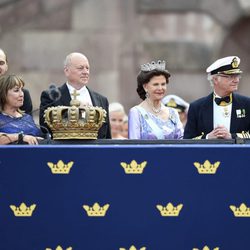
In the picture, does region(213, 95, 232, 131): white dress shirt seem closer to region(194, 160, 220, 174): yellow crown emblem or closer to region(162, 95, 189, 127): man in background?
region(194, 160, 220, 174): yellow crown emblem

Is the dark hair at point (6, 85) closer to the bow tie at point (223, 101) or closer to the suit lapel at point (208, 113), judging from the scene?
the suit lapel at point (208, 113)

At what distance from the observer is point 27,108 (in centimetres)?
1066

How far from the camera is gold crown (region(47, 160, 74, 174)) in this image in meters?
9.02

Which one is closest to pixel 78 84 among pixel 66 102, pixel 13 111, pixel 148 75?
pixel 66 102

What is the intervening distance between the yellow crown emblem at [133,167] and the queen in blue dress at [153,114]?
3.77ft

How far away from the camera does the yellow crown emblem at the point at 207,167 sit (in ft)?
29.4

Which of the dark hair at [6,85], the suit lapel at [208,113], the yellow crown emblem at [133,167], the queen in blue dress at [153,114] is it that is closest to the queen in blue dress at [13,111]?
the dark hair at [6,85]

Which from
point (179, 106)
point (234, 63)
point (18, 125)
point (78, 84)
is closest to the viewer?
point (18, 125)

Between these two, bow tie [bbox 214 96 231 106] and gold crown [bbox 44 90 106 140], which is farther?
bow tie [bbox 214 96 231 106]

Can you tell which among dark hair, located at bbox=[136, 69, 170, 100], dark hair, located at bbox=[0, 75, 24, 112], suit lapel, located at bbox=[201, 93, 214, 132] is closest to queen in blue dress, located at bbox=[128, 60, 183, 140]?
dark hair, located at bbox=[136, 69, 170, 100]

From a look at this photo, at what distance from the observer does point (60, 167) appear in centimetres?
903

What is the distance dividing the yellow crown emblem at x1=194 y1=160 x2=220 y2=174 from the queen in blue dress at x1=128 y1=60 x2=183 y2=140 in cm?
122

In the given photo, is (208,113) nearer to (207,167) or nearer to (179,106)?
(207,167)

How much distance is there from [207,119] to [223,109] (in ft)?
0.52
